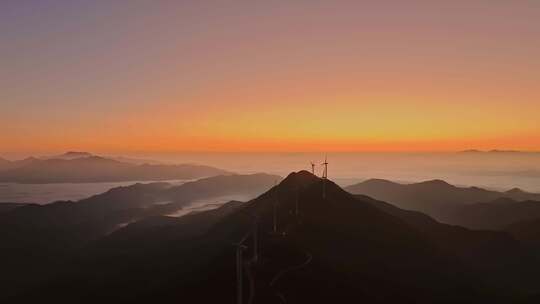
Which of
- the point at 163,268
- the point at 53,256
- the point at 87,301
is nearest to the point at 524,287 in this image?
the point at 163,268

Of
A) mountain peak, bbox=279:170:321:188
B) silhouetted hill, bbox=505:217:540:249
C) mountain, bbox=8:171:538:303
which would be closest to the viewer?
mountain, bbox=8:171:538:303

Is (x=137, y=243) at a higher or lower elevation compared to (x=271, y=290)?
lower

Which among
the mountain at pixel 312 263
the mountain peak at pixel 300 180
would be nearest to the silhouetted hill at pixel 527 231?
the mountain at pixel 312 263

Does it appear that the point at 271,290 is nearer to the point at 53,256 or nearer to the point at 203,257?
the point at 203,257

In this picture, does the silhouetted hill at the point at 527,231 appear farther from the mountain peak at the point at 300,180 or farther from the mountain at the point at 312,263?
the mountain peak at the point at 300,180

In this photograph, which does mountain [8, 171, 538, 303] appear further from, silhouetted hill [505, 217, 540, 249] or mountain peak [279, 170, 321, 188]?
silhouetted hill [505, 217, 540, 249]

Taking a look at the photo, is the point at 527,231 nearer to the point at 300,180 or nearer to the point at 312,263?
the point at 300,180

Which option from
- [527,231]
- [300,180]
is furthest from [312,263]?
[527,231]

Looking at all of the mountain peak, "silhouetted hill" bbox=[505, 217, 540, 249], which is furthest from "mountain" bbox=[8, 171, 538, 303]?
"silhouetted hill" bbox=[505, 217, 540, 249]
